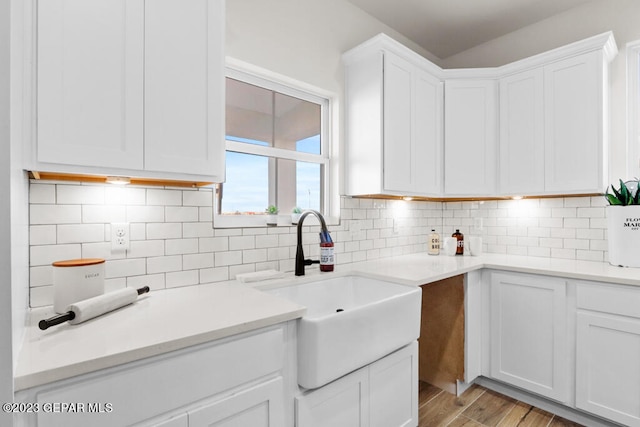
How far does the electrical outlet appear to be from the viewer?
1.40 m

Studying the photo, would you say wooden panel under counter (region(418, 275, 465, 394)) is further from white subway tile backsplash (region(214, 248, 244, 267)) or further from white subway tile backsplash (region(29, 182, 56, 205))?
white subway tile backsplash (region(29, 182, 56, 205))

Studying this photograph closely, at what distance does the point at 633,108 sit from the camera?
2.25 metres

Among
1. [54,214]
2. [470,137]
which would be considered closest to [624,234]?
[470,137]

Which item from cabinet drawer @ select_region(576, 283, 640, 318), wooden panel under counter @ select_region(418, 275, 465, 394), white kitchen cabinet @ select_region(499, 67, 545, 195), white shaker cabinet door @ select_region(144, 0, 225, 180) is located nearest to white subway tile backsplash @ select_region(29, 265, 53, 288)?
white shaker cabinet door @ select_region(144, 0, 225, 180)

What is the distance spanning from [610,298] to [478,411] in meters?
0.99

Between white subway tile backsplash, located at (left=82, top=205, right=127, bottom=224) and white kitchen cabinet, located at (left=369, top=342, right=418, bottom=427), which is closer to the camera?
white subway tile backsplash, located at (left=82, top=205, right=127, bottom=224)

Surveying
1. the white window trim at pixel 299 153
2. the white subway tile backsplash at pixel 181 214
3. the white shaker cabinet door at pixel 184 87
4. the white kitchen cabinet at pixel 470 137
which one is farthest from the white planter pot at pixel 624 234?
the white subway tile backsplash at pixel 181 214

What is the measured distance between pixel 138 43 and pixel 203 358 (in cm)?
110

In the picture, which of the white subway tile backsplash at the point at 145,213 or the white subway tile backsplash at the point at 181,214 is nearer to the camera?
the white subway tile backsplash at the point at 145,213

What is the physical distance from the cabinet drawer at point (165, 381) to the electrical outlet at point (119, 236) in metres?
0.71

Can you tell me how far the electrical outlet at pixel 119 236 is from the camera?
4.60ft

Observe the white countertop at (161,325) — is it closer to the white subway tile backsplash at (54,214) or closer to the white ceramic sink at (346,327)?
the white ceramic sink at (346,327)

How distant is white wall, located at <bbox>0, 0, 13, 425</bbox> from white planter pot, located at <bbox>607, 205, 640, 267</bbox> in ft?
9.32

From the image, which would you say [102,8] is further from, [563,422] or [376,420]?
[563,422]
